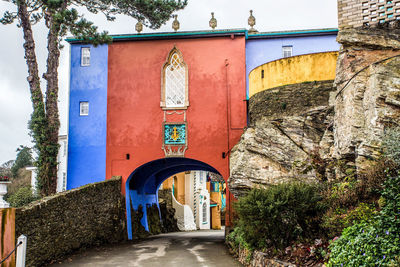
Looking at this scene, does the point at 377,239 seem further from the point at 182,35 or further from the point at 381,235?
the point at 182,35

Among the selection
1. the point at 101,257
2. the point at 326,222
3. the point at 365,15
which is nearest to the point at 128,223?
the point at 101,257

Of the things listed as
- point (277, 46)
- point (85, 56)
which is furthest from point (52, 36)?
point (277, 46)

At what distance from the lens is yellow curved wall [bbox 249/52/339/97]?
15.0m

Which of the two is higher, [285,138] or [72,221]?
[285,138]

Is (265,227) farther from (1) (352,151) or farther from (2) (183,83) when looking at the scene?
(2) (183,83)

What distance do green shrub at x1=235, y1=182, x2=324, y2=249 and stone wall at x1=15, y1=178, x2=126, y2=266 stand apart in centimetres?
628

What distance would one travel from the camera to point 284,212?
10492mm

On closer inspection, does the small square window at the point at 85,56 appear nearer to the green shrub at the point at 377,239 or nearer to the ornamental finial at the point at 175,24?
the ornamental finial at the point at 175,24

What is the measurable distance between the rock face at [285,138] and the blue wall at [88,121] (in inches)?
291

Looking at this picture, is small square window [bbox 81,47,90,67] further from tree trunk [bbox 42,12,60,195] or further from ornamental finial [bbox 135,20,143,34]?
A: ornamental finial [bbox 135,20,143,34]

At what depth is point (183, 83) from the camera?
19422mm

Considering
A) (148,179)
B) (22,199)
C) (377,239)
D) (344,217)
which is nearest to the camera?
(377,239)

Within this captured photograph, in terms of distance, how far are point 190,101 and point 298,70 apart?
5.55 meters

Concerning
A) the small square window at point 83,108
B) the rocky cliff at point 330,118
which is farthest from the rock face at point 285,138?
the small square window at point 83,108
